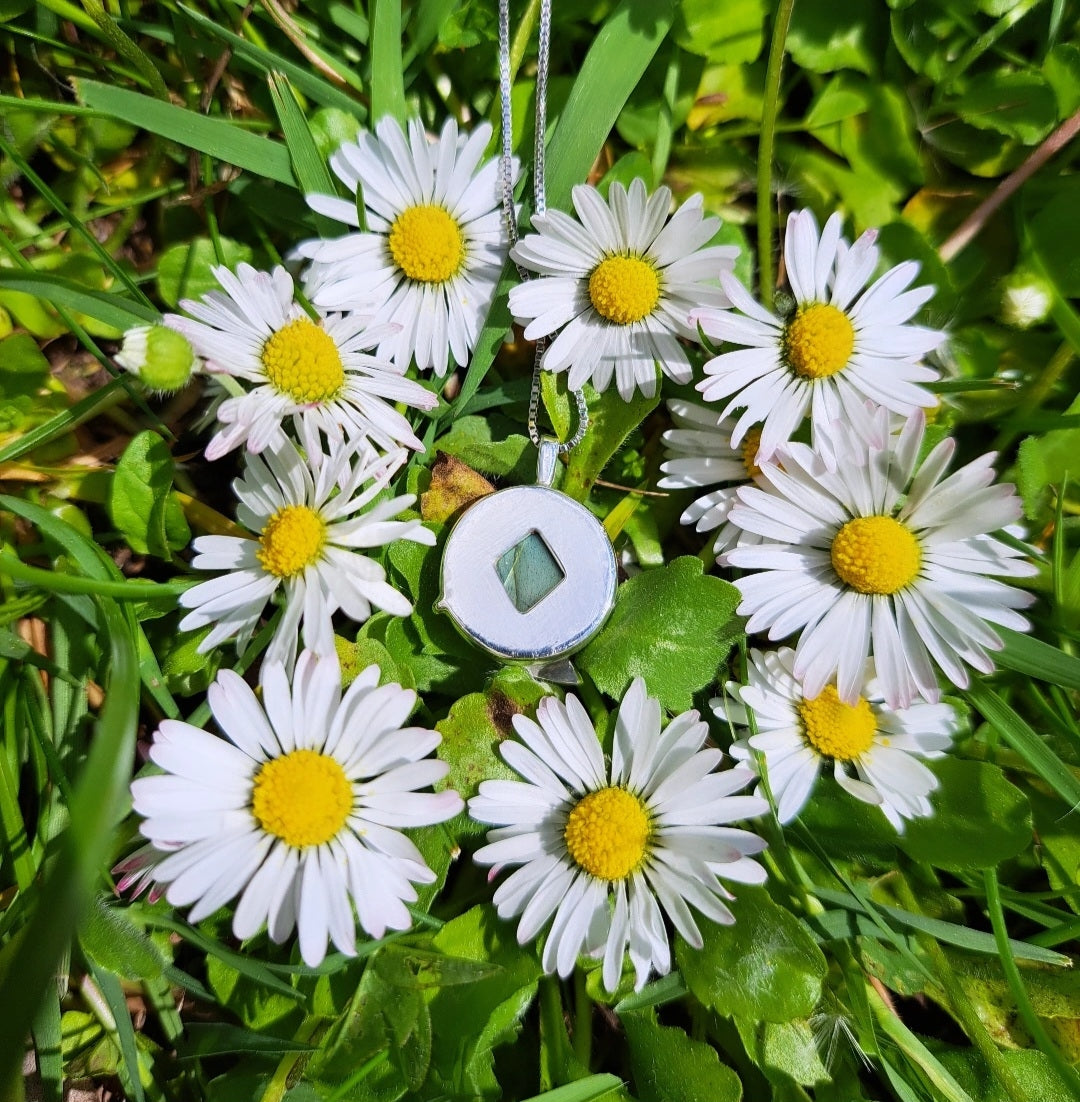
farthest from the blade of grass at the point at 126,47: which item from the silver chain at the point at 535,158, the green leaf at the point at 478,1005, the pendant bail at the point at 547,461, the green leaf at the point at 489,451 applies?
the green leaf at the point at 478,1005

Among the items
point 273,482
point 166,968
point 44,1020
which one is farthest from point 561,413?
point 44,1020

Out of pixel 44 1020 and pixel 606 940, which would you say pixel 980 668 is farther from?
pixel 44 1020

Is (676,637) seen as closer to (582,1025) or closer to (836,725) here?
(836,725)

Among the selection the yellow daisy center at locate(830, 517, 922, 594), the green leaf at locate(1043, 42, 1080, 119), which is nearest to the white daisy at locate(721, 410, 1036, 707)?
the yellow daisy center at locate(830, 517, 922, 594)

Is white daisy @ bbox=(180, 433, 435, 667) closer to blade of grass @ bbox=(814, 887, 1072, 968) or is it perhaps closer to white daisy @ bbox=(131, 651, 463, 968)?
white daisy @ bbox=(131, 651, 463, 968)

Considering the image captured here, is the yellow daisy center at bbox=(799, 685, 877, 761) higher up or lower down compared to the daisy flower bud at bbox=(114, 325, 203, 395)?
lower down

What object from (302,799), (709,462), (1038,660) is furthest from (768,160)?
(302,799)
